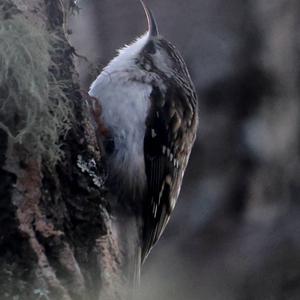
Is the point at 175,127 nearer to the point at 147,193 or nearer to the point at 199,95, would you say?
the point at 147,193

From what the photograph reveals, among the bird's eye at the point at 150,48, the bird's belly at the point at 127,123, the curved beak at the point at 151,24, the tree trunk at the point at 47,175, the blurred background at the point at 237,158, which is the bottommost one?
the blurred background at the point at 237,158

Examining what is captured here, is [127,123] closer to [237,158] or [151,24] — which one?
[151,24]

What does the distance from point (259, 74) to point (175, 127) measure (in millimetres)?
837

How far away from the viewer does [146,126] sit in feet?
10.5

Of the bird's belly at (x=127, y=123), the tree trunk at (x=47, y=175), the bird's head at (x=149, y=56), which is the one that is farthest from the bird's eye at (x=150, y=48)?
the tree trunk at (x=47, y=175)

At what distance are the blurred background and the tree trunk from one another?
1.45 metres

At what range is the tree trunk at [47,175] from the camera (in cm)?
205

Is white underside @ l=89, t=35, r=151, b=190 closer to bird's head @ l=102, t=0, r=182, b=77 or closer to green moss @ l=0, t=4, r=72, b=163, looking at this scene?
bird's head @ l=102, t=0, r=182, b=77

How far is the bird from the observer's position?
312 cm

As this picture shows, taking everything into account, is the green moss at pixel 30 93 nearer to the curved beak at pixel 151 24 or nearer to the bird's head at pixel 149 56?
Answer: the bird's head at pixel 149 56

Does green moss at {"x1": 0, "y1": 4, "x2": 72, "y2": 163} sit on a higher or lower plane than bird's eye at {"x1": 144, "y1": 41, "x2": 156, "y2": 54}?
higher

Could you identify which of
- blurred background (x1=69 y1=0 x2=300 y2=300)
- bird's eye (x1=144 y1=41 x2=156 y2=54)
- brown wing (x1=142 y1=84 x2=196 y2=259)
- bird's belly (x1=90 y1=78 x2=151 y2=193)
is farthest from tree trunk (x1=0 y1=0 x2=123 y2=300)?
blurred background (x1=69 y1=0 x2=300 y2=300)

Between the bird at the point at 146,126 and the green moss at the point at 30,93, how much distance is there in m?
0.75

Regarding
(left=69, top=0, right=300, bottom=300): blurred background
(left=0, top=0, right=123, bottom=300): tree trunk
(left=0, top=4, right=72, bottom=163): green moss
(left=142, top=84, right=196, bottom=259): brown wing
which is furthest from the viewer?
(left=69, top=0, right=300, bottom=300): blurred background
